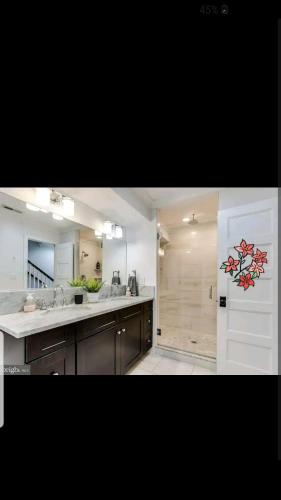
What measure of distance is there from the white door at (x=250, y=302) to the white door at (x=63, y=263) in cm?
154

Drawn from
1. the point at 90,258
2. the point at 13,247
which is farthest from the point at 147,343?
the point at 13,247

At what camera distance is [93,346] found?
4.48 ft

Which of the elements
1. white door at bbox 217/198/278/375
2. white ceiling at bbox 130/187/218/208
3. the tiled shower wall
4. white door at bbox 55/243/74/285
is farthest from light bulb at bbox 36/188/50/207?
the tiled shower wall

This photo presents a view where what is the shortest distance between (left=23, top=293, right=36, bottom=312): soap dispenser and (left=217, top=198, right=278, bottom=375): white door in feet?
5.53

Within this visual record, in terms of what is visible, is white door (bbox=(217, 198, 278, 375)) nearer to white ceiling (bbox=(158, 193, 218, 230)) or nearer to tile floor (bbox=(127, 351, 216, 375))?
tile floor (bbox=(127, 351, 216, 375))

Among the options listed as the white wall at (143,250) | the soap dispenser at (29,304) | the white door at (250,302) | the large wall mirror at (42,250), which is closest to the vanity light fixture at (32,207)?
the large wall mirror at (42,250)

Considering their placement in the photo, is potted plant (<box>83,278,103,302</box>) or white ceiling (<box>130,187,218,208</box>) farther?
white ceiling (<box>130,187,218,208</box>)

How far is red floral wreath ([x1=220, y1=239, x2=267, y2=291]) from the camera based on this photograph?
5.21 feet

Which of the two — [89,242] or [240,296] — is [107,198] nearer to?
[89,242]

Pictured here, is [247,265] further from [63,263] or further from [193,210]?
[63,263]

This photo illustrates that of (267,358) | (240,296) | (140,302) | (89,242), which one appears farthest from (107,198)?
(267,358)

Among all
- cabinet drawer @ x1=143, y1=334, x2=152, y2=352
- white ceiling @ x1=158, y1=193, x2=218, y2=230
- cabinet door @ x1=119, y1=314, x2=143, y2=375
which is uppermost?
white ceiling @ x1=158, y1=193, x2=218, y2=230
